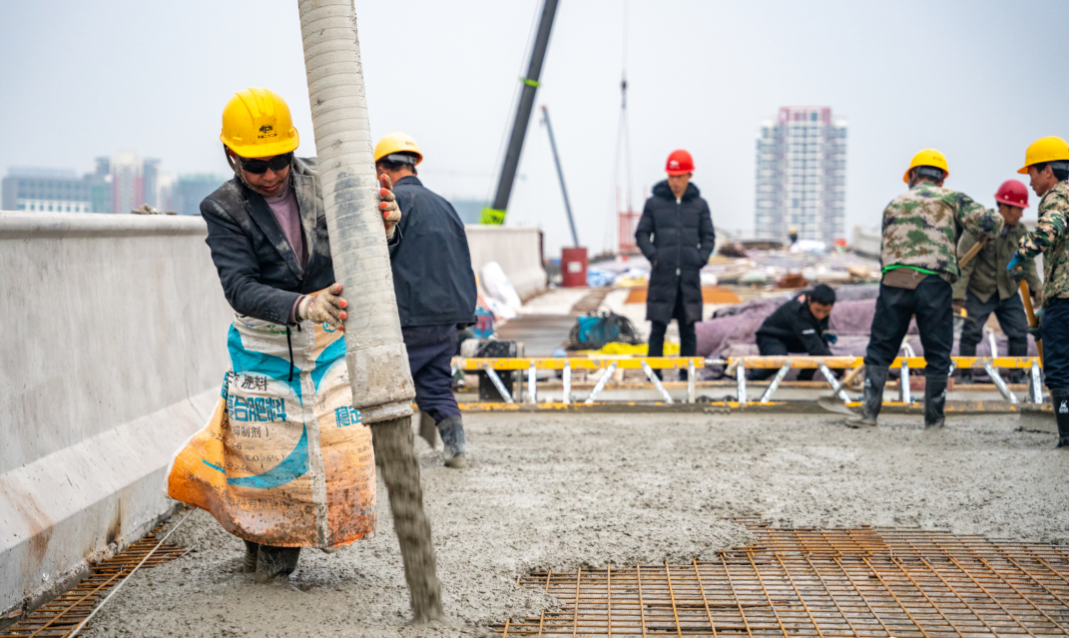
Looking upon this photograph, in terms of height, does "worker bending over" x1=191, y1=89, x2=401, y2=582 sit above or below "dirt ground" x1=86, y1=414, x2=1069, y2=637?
above

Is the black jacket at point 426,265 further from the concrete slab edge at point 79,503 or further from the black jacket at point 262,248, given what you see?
the black jacket at point 262,248

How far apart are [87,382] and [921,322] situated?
17.4 feet

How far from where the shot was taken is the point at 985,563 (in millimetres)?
3797

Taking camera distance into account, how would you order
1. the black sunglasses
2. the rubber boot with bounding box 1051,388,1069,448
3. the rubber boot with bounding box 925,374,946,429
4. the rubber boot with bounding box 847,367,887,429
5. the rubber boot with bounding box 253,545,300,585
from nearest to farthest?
1. the black sunglasses
2. the rubber boot with bounding box 253,545,300,585
3. the rubber boot with bounding box 1051,388,1069,448
4. the rubber boot with bounding box 925,374,946,429
5. the rubber boot with bounding box 847,367,887,429

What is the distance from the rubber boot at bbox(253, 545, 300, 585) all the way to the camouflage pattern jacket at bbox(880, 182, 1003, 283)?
473 centimetres

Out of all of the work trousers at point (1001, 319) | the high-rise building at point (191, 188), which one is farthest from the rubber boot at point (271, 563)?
the high-rise building at point (191, 188)

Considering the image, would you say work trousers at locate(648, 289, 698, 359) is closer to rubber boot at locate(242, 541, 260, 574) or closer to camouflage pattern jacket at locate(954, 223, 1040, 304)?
camouflage pattern jacket at locate(954, 223, 1040, 304)

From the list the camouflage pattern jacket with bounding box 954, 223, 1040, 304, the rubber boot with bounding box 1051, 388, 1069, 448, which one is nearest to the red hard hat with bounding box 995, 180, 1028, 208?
the camouflage pattern jacket with bounding box 954, 223, 1040, 304

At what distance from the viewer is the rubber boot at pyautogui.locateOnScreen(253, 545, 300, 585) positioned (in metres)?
3.52

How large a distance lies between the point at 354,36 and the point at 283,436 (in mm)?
1427

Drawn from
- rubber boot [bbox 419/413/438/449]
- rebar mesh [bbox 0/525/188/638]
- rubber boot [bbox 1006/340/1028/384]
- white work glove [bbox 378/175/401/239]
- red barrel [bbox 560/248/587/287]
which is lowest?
red barrel [bbox 560/248/587/287]

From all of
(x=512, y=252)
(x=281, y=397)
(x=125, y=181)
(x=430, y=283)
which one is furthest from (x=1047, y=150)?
(x=125, y=181)

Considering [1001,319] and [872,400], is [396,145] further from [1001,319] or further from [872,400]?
[1001,319]

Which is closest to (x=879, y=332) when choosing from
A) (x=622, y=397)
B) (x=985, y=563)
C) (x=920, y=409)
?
(x=920, y=409)
